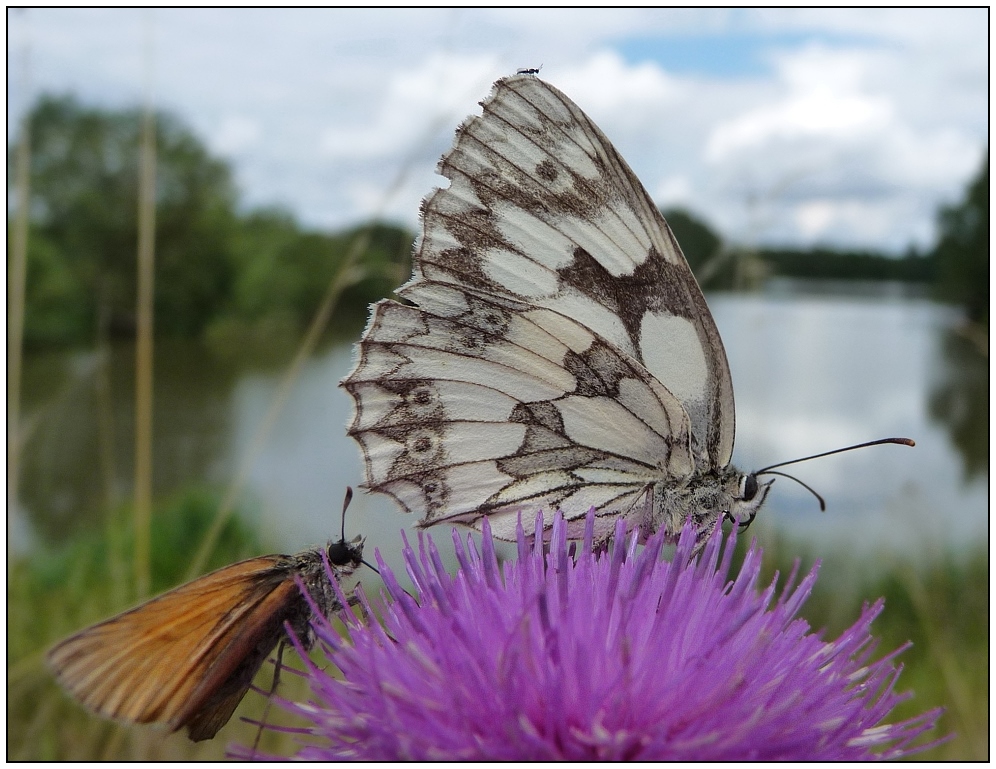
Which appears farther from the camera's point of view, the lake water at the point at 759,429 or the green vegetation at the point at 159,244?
the green vegetation at the point at 159,244

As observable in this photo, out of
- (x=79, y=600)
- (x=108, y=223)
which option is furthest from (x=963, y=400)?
(x=108, y=223)

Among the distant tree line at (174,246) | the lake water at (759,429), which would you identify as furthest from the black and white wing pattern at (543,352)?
the distant tree line at (174,246)

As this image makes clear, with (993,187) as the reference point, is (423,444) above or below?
below

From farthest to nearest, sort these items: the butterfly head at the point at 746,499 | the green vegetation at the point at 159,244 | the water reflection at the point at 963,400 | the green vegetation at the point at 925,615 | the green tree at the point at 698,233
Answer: the green vegetation at the point at 159,244, the water reflection at the point at 963,400, the green vegetation at the point at 925,615, the green tree at the point at 698,233, the butterfly head at the point at 746,499

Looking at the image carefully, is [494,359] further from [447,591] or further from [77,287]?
[77,287]

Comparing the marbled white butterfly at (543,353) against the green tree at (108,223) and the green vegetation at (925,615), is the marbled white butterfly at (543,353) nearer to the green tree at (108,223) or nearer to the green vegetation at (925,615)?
the green vegetation at (925,615)

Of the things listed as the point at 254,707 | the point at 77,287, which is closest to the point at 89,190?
the point at 77,287

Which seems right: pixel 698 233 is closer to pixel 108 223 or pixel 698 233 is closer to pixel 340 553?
pixel 340 553
